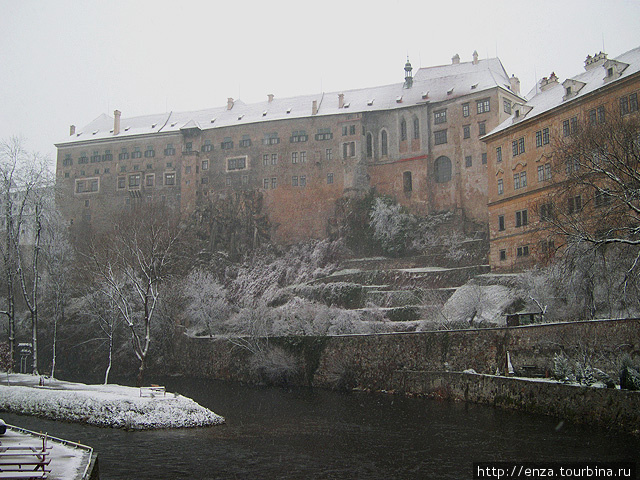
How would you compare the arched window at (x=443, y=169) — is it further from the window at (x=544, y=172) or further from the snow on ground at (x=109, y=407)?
the snow on ground at (x=109, y=407)

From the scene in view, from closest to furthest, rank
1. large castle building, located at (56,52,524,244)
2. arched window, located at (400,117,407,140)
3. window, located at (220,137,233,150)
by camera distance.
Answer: large castle building, located at (56,52,524,244) → arched window, located at (400,117,407,140) → window, located at (220,137,233,150)

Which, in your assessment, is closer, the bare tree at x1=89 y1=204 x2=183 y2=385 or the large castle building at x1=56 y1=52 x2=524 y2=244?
the bare tree at x1=89 y1=204 x2=183 y2=385

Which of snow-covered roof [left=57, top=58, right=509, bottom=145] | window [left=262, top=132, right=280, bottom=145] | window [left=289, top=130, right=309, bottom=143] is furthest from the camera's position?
window [left=262, top=132, right=280, bottom=145]

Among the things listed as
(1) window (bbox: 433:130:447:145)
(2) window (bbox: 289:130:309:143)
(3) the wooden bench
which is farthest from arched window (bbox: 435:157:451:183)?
(3) the wooden bench

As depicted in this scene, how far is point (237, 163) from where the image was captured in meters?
68.7

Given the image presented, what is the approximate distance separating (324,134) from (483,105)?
1585 centimetres

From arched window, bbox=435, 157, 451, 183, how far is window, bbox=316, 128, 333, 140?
1112cm

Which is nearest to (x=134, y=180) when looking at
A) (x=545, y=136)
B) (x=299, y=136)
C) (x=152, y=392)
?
(x=299, y=136)

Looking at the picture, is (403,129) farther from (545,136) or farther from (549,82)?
(545,136)

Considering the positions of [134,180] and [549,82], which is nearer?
[549,82]

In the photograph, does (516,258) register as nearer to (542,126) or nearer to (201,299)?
(542,126)

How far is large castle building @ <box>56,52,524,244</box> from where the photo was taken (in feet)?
195

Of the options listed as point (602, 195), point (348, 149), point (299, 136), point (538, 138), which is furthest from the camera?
point (299, 136)

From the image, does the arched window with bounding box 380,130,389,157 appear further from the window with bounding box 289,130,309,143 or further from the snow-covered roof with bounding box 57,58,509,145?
the window with bounding box 289,130,309,143
